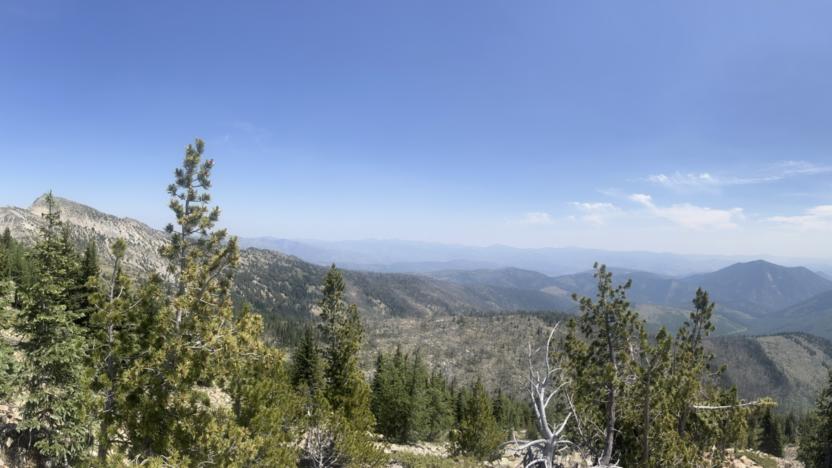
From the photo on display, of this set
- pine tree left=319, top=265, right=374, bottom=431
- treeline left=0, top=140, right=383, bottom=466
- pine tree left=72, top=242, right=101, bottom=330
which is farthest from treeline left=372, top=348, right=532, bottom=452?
pine tree left=72, top=242, right=101, bottom=330

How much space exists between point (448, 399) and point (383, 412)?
20.5 meters

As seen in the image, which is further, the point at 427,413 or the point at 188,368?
Answer: the point at 427,413

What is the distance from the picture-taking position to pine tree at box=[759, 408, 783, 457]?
71.8 metres

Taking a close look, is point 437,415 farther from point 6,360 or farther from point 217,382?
point 217,382

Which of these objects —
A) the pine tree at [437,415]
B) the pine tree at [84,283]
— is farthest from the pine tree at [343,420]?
the pine tree at [437,415]

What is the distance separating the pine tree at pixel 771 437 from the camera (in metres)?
71.8

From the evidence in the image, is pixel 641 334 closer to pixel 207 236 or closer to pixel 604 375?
pixel 604 375

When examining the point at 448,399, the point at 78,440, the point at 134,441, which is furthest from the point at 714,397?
the point at 448,399

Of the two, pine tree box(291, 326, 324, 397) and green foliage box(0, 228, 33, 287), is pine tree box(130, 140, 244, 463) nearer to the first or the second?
pine tree box(291, 326, 324, 397)

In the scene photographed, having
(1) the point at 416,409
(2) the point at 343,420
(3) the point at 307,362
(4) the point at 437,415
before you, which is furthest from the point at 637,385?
(4) the point at 437,415

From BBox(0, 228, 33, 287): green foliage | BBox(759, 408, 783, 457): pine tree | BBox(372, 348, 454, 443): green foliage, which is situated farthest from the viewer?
BBox(759, 408, 783, 457): pine tree

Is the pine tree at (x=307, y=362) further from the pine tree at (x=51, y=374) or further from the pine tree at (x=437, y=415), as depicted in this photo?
the pine tree at (x=51, y=374)

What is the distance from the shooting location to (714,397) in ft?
50.3

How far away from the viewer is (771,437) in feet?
241
